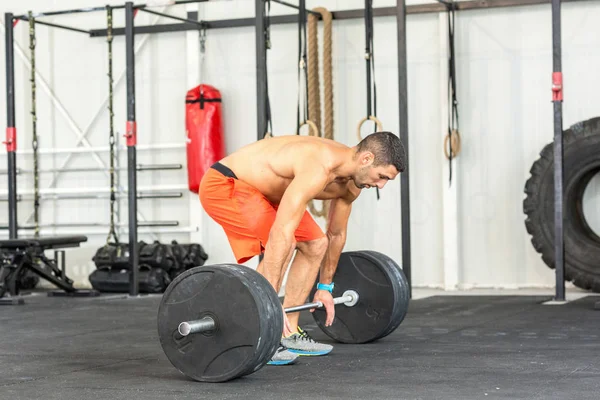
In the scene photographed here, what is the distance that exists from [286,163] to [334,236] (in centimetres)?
55

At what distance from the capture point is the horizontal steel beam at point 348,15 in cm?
724

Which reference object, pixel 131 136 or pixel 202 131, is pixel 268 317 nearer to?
pixel 131 136

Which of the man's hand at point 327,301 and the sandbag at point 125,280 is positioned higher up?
the man's hand at point 327,301

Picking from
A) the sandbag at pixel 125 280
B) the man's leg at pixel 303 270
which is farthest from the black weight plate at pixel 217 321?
the sandbag at pixel 125 280

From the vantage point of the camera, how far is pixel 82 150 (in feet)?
27.6

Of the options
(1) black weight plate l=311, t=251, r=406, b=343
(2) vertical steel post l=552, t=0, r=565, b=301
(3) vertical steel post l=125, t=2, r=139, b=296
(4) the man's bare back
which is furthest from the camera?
(3) vertical steel post l=125, t=2, r=139, b=296

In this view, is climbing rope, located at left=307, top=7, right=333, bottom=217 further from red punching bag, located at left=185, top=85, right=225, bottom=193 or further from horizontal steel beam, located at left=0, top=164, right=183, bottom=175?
horizontal steel beam, located at left=0, top=164, right=183, bottom=175

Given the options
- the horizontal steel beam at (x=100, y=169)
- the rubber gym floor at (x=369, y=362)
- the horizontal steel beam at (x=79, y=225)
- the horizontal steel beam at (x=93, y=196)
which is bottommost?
the rubber gym floor at (x=369, y=362)

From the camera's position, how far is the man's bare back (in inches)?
141

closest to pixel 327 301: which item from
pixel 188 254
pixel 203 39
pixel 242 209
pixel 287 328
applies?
pixel 287 328

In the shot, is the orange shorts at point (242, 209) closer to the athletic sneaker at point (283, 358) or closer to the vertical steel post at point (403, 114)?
the athletic sneaker at point (283, 358)

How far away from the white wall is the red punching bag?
228 mm

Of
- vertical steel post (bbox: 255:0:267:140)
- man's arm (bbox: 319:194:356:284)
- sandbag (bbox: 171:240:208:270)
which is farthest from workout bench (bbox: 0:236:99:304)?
man's arm (bbox: 319:194:356:284)

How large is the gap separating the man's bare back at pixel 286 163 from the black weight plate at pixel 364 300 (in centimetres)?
46
